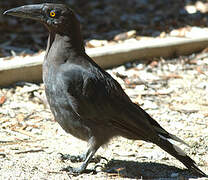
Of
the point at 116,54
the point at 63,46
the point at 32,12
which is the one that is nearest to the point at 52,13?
the point at 32,12

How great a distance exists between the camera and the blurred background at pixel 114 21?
24.1ft

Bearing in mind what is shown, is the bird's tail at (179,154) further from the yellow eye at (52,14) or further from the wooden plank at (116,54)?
the wooden plank at (116,54)

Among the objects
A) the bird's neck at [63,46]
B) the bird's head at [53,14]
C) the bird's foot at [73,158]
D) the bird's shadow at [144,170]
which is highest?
the bird's head at [53,14]

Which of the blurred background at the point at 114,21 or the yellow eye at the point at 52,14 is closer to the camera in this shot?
the yellow eye at the point at 52,14

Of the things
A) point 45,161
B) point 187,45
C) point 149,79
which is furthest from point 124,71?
point 45,161

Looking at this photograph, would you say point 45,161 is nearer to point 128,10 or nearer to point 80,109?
point 80,109

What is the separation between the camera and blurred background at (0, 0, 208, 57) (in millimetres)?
7333

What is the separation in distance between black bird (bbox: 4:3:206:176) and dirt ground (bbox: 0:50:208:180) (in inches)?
13.1

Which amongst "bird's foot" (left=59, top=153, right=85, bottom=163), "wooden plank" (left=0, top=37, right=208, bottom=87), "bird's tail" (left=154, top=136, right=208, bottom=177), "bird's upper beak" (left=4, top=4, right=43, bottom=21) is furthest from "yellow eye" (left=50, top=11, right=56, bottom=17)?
"wooden plank" (left=0, top=37, right=208, bottom=87)

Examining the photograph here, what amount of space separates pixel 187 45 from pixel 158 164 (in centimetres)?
297

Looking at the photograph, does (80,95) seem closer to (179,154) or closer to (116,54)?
(179,154)

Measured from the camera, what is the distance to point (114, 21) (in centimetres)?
845

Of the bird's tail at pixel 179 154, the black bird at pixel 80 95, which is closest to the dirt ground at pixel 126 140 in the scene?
the bird's tail at pixel 179 154

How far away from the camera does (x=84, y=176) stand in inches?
162
